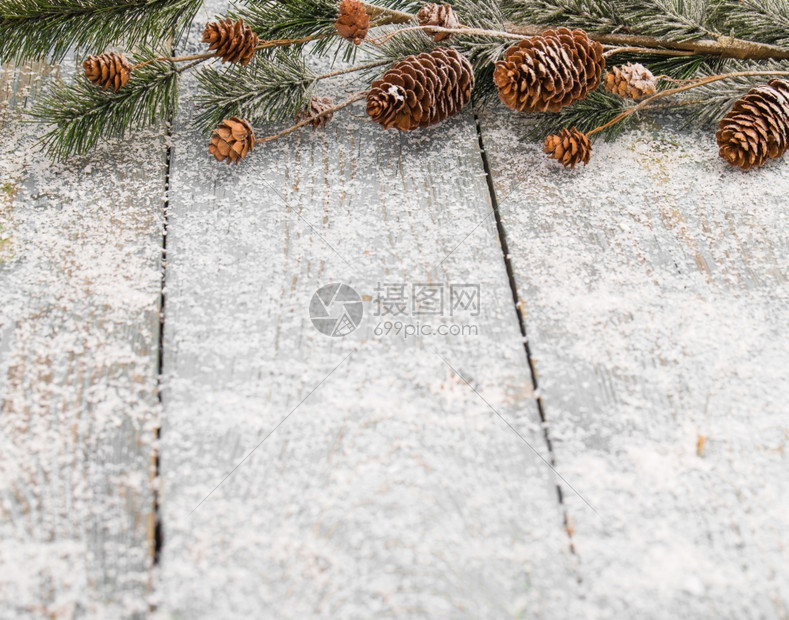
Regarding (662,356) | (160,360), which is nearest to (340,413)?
(160,360)

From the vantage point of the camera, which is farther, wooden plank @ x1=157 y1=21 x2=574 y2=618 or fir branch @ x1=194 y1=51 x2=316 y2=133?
fir branch @ x1=194 y1=51 x2=316 y2=133

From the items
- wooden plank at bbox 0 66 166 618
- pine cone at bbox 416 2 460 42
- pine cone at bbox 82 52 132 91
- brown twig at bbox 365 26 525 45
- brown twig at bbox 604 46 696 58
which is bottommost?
wooden plank at bbox 0 66 166 618

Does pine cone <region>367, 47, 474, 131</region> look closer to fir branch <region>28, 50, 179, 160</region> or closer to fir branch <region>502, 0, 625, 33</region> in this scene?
fir branch <region>502, 0, 625, 33</region>

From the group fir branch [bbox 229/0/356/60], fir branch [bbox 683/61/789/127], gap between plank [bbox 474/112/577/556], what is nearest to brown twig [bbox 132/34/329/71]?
fir branch [bbox 229/0/356/60]

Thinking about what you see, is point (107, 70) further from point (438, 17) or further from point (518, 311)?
point (518, 311)

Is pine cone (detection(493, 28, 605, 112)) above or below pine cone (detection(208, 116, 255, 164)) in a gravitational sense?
above
